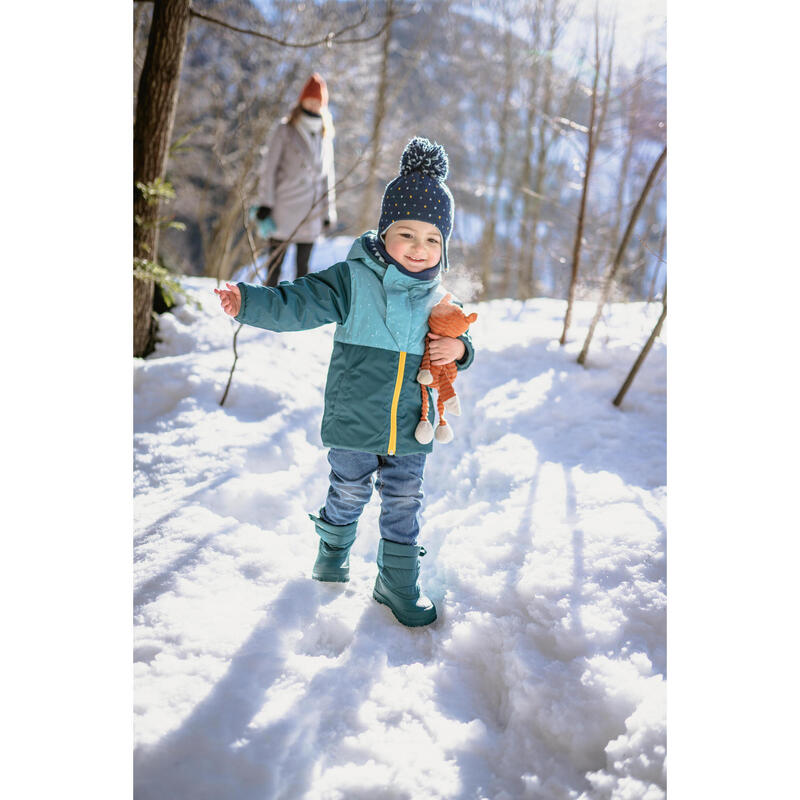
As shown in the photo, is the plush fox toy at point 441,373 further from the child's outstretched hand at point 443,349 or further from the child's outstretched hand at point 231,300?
the child's outstretched hand at point 231,300

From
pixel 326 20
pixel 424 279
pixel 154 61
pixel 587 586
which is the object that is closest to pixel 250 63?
pixel 326 20

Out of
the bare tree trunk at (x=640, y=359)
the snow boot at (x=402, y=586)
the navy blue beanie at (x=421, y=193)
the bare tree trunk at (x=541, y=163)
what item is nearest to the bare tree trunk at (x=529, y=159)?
the bare tree trunk at (x=541, y=163)

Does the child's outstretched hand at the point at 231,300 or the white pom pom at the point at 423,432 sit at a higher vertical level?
the child's outstretched hand at the point at 231,300

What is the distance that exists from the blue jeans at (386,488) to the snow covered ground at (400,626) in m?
0.22

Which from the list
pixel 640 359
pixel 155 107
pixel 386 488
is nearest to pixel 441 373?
pixel 386 488

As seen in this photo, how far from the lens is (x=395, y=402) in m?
1.64

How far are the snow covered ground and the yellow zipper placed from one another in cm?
48

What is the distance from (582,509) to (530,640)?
67cm

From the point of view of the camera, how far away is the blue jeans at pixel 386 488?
169cm

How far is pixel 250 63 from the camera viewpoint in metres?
8.80

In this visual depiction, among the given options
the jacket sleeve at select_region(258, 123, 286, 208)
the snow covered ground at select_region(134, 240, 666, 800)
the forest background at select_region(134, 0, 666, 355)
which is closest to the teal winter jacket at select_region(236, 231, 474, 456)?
the snow covered ground at select_region(134, 240, 666, 800)

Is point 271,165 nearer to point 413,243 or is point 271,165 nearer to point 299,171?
point 299,171

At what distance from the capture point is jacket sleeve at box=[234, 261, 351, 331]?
149 centimetres

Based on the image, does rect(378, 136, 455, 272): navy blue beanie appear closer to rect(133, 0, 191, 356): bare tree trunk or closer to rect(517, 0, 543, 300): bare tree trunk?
rect(133, 0, 191, 356): bare tree trunk
